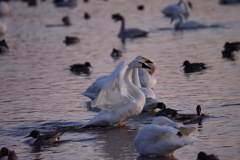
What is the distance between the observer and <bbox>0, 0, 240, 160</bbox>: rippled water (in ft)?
32.0

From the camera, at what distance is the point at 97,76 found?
16.7m

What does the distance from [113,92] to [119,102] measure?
0.72 ft

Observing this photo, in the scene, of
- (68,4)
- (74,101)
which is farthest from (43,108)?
(68,4)

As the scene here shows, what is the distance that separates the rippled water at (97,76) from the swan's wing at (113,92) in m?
0.45

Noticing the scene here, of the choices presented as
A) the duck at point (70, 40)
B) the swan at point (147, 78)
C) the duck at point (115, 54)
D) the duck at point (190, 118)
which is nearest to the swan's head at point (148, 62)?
the swan at point (147, 78)

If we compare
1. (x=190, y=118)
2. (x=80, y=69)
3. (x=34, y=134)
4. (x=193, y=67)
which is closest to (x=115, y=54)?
(x=80, y=69)

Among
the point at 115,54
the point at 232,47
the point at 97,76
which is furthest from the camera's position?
the point at 115,54

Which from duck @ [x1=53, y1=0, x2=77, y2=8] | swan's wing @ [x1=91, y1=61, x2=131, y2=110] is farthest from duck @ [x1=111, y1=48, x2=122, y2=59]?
duck @ [x1=53, y1=0, x2=77, y2=8]

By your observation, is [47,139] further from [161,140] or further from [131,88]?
[161,140]

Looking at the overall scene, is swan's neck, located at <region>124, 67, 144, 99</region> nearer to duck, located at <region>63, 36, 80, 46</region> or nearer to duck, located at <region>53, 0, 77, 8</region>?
duck, located at <region>63, 36, 80, 46</region>

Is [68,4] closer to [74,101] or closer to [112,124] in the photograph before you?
Answer: [74,101]

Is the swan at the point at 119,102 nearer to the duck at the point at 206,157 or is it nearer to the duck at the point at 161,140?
the duck at the point at 161,140

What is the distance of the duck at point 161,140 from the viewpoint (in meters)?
8.30

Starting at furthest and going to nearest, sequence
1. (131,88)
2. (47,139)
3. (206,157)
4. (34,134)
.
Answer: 1. (131,88)
2. (34,134)
3. (47,139)
4. (206,157)
